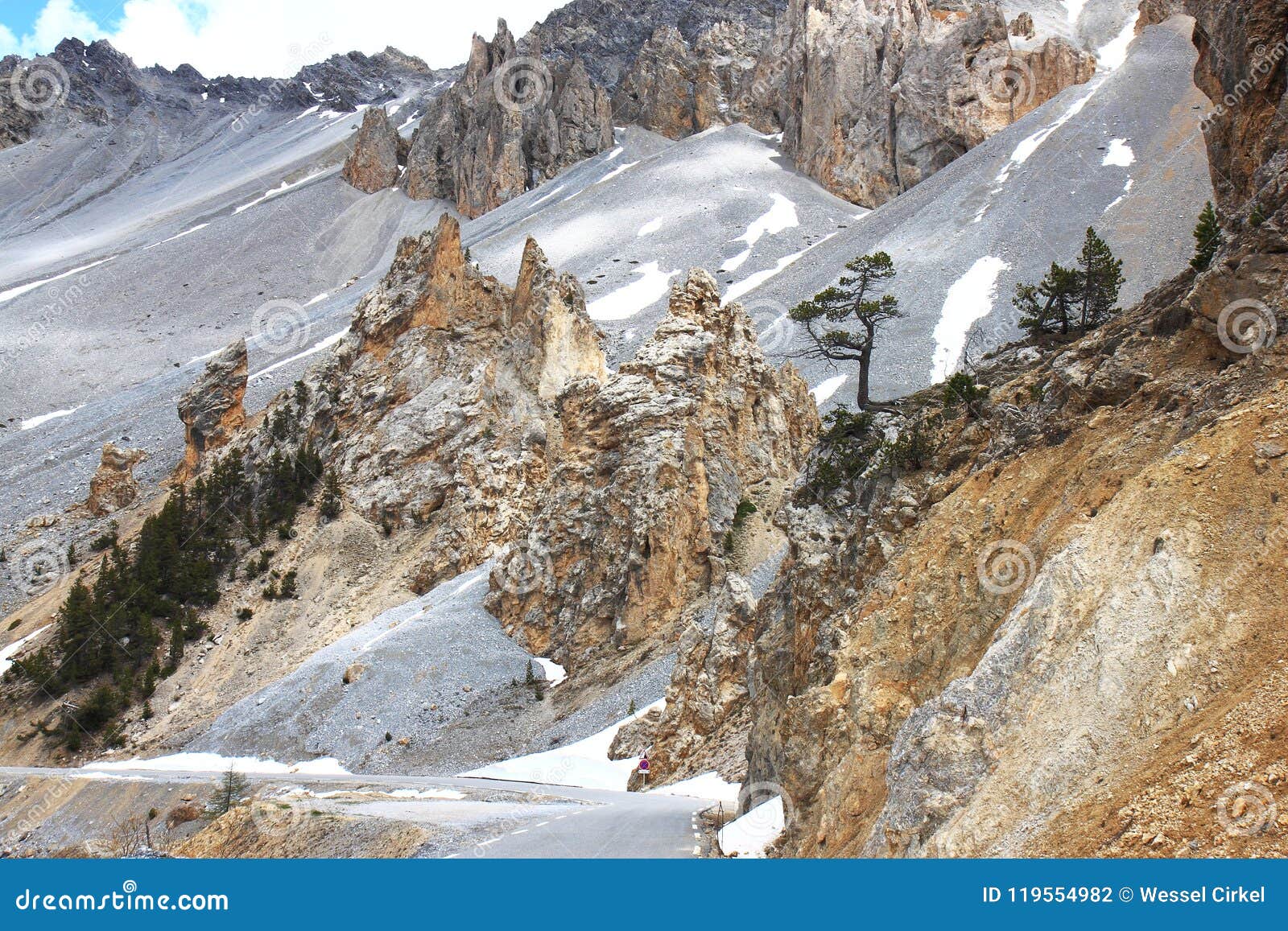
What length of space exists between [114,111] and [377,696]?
586 feet

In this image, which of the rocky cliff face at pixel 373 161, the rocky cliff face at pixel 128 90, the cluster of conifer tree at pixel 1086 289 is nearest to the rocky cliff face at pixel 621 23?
the rocky cliff face at pixel 128 90

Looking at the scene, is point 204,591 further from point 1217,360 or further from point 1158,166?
point 1158,166

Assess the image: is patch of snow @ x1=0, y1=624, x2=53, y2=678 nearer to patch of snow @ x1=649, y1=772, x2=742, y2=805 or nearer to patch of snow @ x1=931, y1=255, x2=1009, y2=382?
patch of snow @ x1=649, y1=772, x2=742, y2=805

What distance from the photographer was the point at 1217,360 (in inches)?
386

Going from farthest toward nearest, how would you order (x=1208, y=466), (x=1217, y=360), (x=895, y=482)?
1. (x=895, y=482)
2. (x=1217, y=360)
3. (x=1208, y=466)

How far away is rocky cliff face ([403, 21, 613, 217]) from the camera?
10944 cm

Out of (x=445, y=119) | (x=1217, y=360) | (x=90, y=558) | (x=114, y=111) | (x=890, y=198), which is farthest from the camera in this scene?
(x=114, y=111)

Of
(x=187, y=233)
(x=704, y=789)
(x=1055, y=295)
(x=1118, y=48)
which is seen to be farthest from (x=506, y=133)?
(x=704, y=789)

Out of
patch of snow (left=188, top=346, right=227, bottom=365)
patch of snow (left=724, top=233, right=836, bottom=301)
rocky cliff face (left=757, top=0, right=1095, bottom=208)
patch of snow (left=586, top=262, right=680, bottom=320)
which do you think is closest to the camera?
→ patch of snow (left=586, top=262, right=680, bottom=320)

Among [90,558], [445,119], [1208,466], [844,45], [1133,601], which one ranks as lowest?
[90,558]

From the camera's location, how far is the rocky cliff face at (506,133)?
109 m

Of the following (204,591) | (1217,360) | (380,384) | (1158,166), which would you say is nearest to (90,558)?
(204,591)

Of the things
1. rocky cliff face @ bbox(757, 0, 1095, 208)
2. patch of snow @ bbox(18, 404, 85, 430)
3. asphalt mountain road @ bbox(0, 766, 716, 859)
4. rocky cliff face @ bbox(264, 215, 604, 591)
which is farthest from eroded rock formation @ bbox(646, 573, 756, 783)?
rocky cliff face @ bbox(757, 0, 1095, 208)

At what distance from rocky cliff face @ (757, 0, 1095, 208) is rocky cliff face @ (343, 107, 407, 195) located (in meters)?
51.4
